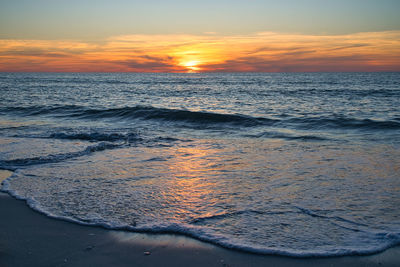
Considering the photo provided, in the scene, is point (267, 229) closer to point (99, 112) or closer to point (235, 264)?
point (235, 264)

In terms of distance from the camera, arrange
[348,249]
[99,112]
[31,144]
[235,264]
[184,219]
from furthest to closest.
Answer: [99,112], [31,144], [184,219], [348,249], [235,264]

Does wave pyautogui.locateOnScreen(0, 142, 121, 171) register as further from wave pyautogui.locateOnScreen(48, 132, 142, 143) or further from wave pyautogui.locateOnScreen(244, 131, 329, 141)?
wave pyautogui.locateOnScreen(244, 131, 329, 141)

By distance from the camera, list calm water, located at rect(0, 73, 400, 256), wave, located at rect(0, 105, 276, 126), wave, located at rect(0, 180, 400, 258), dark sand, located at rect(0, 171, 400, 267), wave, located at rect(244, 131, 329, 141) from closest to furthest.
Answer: dark sand, located at rect(0, 171, 400, 267) → wave, located at rect(0, 180, 400, 258) → calm water, located at rect(0, 73, 400, 256) → wave, located at rect(244, 131, 329, 141) → wave, located at rect(0, 105, 276, 126)

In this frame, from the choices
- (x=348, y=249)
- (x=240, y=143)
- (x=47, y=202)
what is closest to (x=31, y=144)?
(x=47, y=202)

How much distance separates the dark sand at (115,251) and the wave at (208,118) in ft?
21.8

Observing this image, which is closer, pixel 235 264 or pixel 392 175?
pixel 235 264

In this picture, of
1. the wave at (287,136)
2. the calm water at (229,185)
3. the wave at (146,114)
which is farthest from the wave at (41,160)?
the wave at (146,114)

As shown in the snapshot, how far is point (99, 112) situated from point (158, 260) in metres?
15.5

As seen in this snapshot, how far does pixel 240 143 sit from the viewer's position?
9031mm

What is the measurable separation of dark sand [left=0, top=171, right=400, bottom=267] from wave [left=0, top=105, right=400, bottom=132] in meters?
6.63

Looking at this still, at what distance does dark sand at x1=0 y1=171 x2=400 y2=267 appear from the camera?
298 cm

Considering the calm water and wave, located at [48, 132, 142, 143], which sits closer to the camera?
the calm water

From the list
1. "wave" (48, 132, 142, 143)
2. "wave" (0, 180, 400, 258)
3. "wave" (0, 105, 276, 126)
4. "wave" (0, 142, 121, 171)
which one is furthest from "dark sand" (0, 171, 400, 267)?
"wave" (0, 105, 276, 126)

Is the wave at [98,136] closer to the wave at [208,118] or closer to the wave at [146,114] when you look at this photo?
the wave at [208,118]
